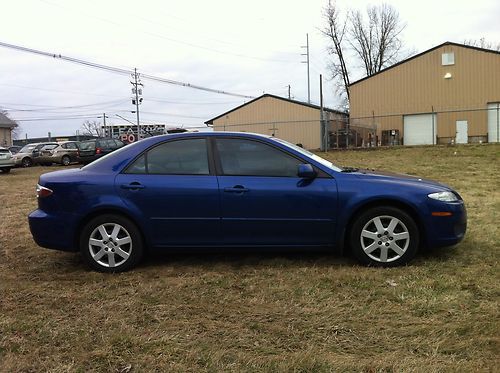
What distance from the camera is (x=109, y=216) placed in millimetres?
5250

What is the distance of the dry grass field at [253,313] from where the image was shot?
3340 millimetres

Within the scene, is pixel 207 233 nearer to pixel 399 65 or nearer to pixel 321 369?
pixel 321 369

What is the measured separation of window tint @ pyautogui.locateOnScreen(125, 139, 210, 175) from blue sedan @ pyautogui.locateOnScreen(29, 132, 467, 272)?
0.6 inches

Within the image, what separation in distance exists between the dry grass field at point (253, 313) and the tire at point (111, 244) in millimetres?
136

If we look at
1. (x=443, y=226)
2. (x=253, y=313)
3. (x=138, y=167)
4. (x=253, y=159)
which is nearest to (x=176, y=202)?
(x=138, y=167)

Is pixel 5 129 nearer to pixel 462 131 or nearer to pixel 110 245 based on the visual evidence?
pixel 462 131

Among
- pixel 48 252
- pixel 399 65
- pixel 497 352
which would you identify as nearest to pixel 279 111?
pixel 399 65

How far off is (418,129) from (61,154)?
73.7 ft

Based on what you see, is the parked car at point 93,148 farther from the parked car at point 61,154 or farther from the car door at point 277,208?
the car door at point 277,208

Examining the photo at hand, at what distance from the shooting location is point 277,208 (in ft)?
16.9

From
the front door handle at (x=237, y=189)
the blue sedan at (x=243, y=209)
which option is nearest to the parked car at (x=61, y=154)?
the blue sedan at (x=243, y=209)

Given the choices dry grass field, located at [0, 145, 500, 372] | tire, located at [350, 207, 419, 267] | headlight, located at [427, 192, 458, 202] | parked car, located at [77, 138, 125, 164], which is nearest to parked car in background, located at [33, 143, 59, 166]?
parked car, located at [77, 138, 125, 164]

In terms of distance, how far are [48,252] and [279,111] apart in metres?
34.6

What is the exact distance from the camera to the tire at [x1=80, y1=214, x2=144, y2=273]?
17.2 feet
